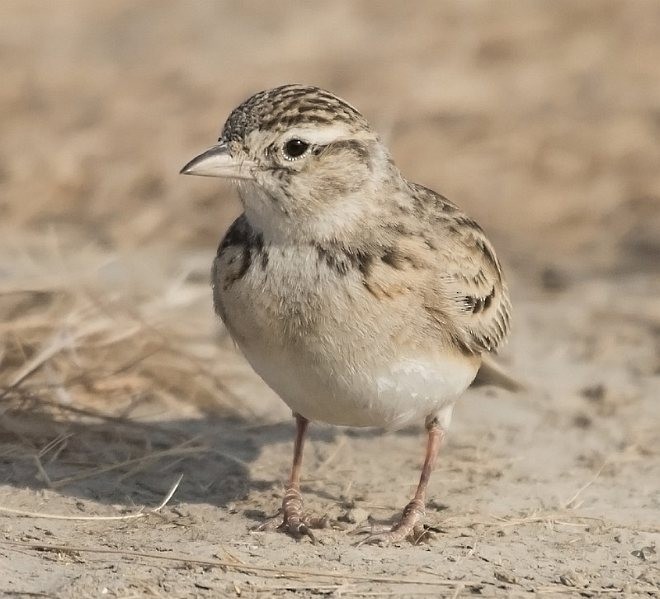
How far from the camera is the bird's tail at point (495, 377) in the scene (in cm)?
677

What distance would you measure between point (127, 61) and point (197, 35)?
2.91 feet

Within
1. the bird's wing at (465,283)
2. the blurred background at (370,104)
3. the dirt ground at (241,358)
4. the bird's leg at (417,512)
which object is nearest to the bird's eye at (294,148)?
the bird's wing at (465,283)

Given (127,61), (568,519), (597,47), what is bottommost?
(568,519)

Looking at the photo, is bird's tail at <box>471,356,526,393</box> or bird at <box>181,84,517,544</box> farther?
bird's tail at <box>471,356,526,393</box>

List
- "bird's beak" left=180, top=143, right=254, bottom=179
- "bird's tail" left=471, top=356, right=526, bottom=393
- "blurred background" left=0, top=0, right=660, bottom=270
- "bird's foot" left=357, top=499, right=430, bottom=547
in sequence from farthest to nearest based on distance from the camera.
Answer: "blurred background" left=0, top=0, right=660, bottom=270 → "bird's tail" left=471, top=356, right=526, bottom=393 → "bird's foot" left=357, top=499, right=430, bottom=547 → "bird's beak" left=180, top=143, right=254, bottom=179

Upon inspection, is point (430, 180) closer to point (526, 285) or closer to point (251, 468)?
point (526, 285)

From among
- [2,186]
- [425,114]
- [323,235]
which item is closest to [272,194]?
[323,235]

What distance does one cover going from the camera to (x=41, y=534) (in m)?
5.47

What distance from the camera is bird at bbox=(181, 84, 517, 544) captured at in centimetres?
532

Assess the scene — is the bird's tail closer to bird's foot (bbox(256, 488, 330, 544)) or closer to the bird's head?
bird's foot (bbox(256, 488, 330, 544))

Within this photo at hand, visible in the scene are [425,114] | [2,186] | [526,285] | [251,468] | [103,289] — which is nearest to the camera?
[251,468]

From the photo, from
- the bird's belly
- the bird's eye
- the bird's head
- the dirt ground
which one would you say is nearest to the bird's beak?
the bird's head

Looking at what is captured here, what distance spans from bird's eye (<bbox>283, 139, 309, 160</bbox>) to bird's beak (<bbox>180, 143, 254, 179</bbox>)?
166 millimetres

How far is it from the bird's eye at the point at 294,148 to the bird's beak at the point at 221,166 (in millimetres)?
166
